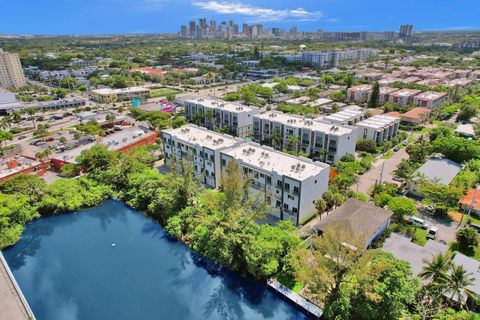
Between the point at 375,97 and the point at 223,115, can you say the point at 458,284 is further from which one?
the point at 375,97

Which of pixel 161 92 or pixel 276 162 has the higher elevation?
pixel 276 162

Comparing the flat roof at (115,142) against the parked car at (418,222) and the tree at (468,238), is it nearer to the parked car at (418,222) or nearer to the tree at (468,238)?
the parked car at (418,222)

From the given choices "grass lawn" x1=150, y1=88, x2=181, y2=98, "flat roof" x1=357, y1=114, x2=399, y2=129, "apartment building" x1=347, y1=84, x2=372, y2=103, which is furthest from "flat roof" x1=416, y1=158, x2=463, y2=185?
"grass lawn" x1=150, y1=88, x2=181, y2=98

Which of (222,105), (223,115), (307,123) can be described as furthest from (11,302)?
(222,105)

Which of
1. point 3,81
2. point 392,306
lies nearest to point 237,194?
point 392,306

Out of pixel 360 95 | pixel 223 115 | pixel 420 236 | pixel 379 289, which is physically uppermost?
pixel 223 115

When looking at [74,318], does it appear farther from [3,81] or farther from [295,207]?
[3,81]

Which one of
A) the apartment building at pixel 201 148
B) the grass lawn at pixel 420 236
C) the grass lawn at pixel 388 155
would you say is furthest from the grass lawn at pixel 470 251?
the apartment building at pixel 201 148
